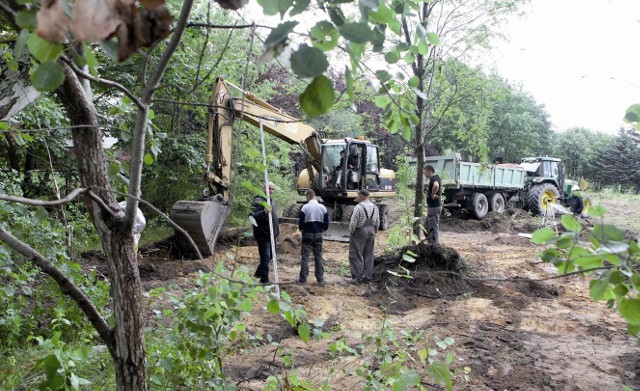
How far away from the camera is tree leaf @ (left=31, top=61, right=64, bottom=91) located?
1.04 metres

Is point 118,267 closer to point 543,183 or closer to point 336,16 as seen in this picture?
point 336,16

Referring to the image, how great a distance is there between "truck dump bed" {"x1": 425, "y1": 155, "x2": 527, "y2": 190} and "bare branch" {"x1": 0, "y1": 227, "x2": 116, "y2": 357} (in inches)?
520

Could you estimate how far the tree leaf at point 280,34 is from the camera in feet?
3.06

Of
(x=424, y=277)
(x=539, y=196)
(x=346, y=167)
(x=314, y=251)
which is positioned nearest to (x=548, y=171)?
(x=539, y=196)

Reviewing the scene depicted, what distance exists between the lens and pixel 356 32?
3.25ft

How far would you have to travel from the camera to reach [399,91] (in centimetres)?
239

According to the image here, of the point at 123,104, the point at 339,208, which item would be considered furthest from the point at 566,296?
the point at 123,104

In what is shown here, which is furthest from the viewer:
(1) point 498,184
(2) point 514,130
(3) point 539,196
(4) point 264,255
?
(2) point 514,130

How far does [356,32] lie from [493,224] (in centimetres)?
1688

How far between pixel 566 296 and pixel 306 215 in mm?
4537

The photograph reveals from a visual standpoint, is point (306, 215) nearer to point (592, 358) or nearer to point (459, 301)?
point (459, 301)

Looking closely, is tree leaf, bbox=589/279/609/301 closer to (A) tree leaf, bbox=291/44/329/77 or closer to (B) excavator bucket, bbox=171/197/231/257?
(A) tree leaf, bbox=291/44/329/77

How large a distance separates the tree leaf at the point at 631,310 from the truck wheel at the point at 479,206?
53.6ft

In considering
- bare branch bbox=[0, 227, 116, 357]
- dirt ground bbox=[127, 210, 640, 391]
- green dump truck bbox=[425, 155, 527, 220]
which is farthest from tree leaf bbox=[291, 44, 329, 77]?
green dump truck bbox=[425, 155, 527, 220]
